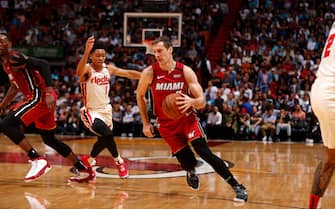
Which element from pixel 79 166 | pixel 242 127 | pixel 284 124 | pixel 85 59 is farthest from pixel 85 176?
pixel 284 124

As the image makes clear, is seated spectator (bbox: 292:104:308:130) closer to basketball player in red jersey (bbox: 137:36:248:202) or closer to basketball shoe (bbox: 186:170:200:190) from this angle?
basketball shoe (bbox: 186:170:200:190)

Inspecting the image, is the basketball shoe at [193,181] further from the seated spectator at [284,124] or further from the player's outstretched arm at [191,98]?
the seated spectator at [284,124]

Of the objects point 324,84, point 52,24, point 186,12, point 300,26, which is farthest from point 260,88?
point 324,84

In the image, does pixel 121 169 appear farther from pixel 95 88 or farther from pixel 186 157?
pixel 186 157

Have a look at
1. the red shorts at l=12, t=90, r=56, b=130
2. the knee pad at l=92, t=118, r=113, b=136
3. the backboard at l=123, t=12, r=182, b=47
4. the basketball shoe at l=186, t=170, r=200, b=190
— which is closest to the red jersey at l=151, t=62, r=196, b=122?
the basketball shoe at l=186, t=170, r=200, b=190

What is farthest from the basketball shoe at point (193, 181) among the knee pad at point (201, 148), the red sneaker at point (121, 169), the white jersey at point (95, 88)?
the white jersey at point (95, 88)

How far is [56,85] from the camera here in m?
19.3

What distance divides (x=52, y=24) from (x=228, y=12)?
7199 millimetres

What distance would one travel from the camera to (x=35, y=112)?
7199 millimetres

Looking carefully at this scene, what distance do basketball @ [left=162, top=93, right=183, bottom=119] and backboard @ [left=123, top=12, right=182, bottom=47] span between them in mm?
11500

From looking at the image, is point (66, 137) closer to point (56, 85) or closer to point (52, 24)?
point (56, 85)

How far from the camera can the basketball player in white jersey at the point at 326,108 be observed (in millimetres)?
4586

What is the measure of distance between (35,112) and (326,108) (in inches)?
156

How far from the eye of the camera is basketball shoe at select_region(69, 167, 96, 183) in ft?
24.4
